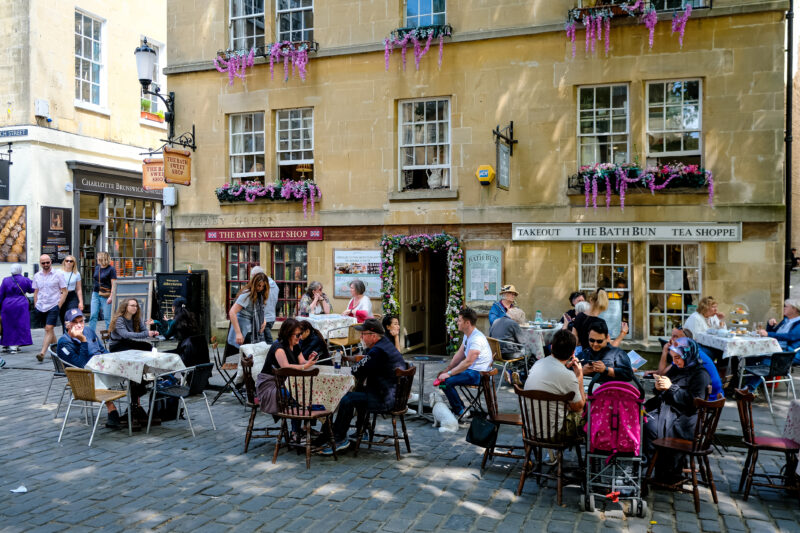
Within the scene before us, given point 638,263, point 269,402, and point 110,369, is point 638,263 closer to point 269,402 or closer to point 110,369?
point 269,402

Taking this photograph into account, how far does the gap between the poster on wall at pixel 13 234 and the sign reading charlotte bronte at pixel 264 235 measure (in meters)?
6.89

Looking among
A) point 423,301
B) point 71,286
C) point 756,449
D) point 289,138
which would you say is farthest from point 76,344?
point 423,301

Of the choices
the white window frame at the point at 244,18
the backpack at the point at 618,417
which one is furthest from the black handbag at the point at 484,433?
the white window frame at the point at 244,18

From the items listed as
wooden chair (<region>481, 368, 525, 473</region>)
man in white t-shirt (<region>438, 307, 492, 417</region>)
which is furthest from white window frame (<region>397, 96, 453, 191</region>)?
wooden chair (<region>481, 368, 525, 473</region>)

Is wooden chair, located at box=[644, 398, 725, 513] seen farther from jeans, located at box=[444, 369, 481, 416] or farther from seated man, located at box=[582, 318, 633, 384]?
jeans, located at box=[444, 369, 481, 416]

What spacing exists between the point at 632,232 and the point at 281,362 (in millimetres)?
7453

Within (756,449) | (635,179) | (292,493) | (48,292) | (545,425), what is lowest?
(292,493)

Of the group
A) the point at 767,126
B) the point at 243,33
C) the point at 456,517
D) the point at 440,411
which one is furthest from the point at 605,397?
the point at 243,33

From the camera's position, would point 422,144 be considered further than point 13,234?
No

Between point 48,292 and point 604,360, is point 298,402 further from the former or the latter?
point 48,292

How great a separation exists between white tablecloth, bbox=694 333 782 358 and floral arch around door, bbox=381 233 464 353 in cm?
494

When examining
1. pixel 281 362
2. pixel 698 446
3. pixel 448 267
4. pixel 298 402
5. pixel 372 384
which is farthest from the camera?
pixel 448 267

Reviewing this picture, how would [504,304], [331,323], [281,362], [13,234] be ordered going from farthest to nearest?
[13,234] → [331,323] → [504,304] → [281,362]

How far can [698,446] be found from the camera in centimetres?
577
